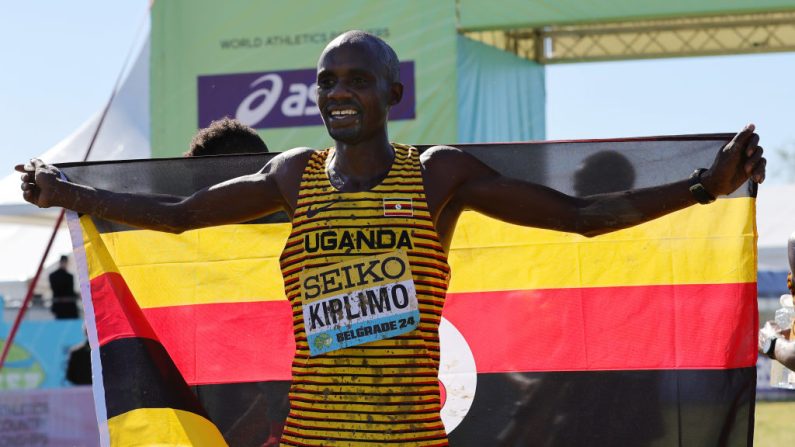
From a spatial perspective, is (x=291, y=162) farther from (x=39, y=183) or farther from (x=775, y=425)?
(x=775, y=425)

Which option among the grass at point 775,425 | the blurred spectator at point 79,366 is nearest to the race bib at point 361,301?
the grass at point 775,425

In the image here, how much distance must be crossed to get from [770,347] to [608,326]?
0.83 meters

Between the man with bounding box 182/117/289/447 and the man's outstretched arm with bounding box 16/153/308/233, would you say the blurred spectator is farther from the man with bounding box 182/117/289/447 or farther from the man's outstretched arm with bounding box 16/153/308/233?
the man's outstretched arm with bounding box 16/153/308/233

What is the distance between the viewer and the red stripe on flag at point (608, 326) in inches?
153

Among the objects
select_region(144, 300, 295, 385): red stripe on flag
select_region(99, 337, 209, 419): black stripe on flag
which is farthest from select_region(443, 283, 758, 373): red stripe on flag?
Answer: select_region(99, 337, 209, 419): black stripe on flag

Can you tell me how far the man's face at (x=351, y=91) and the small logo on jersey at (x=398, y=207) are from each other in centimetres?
17

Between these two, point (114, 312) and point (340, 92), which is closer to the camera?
point (340, 92)

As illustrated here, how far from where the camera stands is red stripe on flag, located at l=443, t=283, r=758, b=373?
388cm

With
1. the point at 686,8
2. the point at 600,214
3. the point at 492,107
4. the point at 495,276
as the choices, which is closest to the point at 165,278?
the point at 495,276

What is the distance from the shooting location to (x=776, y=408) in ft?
40.9

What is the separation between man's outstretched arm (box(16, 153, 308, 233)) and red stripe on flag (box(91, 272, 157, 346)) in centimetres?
48

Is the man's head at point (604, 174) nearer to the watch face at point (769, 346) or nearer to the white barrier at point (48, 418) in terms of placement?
the watch face at point (769, 346)

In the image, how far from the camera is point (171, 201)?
127 inches

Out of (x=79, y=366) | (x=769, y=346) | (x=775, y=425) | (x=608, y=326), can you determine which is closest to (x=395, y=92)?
(x=608, y=326)
